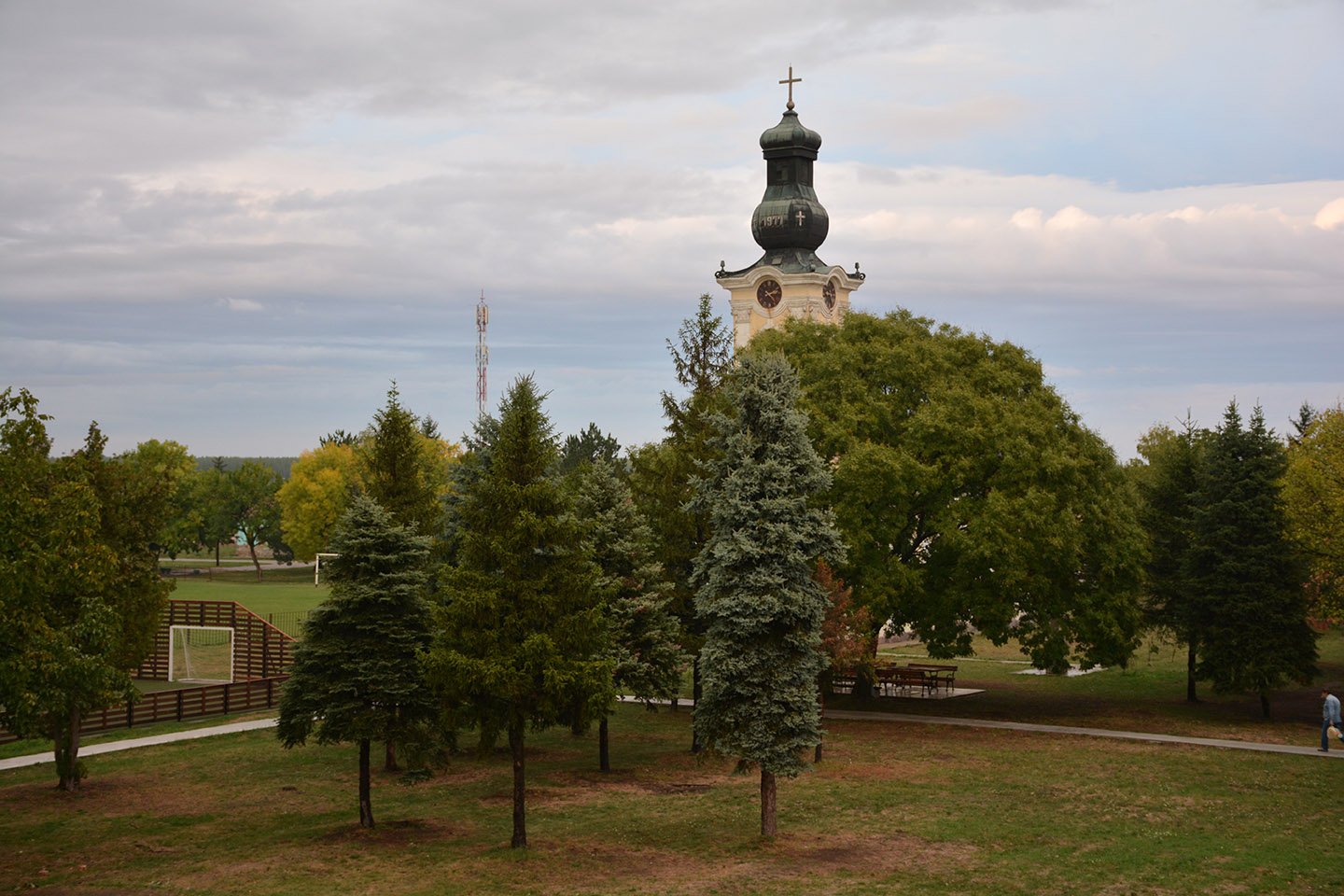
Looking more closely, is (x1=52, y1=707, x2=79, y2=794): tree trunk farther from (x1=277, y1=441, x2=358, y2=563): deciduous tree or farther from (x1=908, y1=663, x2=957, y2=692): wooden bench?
(x1=277, y1=441, x2=358, y2=563): deciduous tree

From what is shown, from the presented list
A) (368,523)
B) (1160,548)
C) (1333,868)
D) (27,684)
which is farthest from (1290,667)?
(27,684)

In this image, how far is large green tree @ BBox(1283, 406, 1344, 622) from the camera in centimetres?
3192

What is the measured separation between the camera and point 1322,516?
33.1 meters

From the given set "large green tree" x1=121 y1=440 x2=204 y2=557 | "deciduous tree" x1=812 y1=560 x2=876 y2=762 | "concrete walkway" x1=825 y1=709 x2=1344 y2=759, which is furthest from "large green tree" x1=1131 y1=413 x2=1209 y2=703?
"large green tree" x1=121 y1=440 x2=204 y2=557

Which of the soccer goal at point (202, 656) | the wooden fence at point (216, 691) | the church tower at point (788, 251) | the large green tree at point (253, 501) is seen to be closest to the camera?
the wooden fence at point (216, 691)

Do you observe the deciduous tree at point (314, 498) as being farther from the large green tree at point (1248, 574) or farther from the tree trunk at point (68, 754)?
the large green tree at point (1248, 574)

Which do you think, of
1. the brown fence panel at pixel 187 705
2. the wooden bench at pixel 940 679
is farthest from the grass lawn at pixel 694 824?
the wooden bench at pixel 940 679

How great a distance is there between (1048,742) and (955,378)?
433 inches

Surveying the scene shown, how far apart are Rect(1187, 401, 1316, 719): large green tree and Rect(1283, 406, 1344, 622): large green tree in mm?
436

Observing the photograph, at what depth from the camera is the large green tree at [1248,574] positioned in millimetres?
32844

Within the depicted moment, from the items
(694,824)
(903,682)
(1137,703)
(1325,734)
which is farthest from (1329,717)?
(694,824)

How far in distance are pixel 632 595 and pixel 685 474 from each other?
11.4 feet

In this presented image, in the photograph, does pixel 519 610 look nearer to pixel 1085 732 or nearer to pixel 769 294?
pixel 1085 732

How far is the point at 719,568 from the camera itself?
21.7 meters
